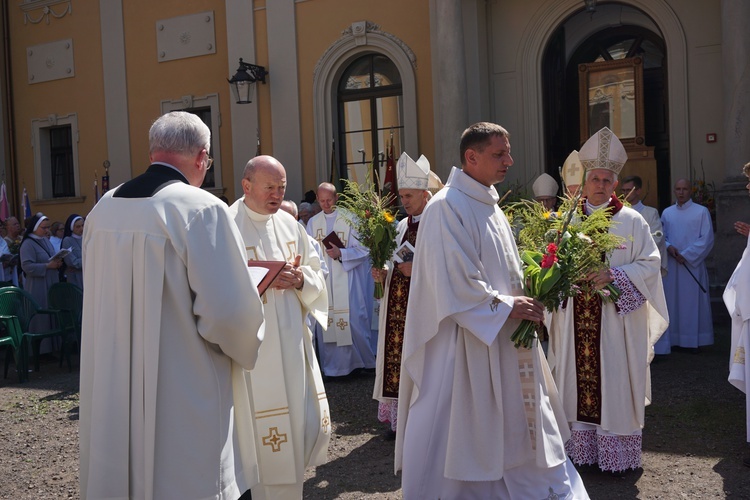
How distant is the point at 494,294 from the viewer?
402cm

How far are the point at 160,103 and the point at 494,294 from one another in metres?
12.4

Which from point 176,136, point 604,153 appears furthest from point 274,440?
point 604,153

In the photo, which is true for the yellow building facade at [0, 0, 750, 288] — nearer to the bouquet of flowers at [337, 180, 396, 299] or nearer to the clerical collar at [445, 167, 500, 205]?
the bouquet of flowers at [337, 180, 396, 299]

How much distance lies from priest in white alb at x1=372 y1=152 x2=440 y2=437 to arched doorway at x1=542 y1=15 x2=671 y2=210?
244 inches

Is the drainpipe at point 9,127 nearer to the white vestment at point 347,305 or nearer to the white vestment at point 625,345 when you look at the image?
the white vestment at point 347,305

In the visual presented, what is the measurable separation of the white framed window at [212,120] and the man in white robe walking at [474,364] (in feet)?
35.0

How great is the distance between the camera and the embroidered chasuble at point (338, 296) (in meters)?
8.71

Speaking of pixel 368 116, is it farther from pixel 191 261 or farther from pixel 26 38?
pixel 191 261

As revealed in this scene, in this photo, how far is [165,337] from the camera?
3064 millimetres

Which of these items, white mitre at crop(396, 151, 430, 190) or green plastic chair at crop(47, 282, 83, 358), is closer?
white mitre at crop(396, 151, 430, 190)

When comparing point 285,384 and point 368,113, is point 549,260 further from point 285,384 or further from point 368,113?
point 368,113

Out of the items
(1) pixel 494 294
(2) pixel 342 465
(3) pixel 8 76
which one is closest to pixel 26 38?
(3) pixel 8 76

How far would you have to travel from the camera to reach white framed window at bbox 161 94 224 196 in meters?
14.4

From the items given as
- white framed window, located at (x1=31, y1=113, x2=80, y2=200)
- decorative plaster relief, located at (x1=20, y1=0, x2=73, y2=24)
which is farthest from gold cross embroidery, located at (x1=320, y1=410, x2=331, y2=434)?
decorative plaster relief, located at (x1=20, y1=0, x2=73, y2=24)
